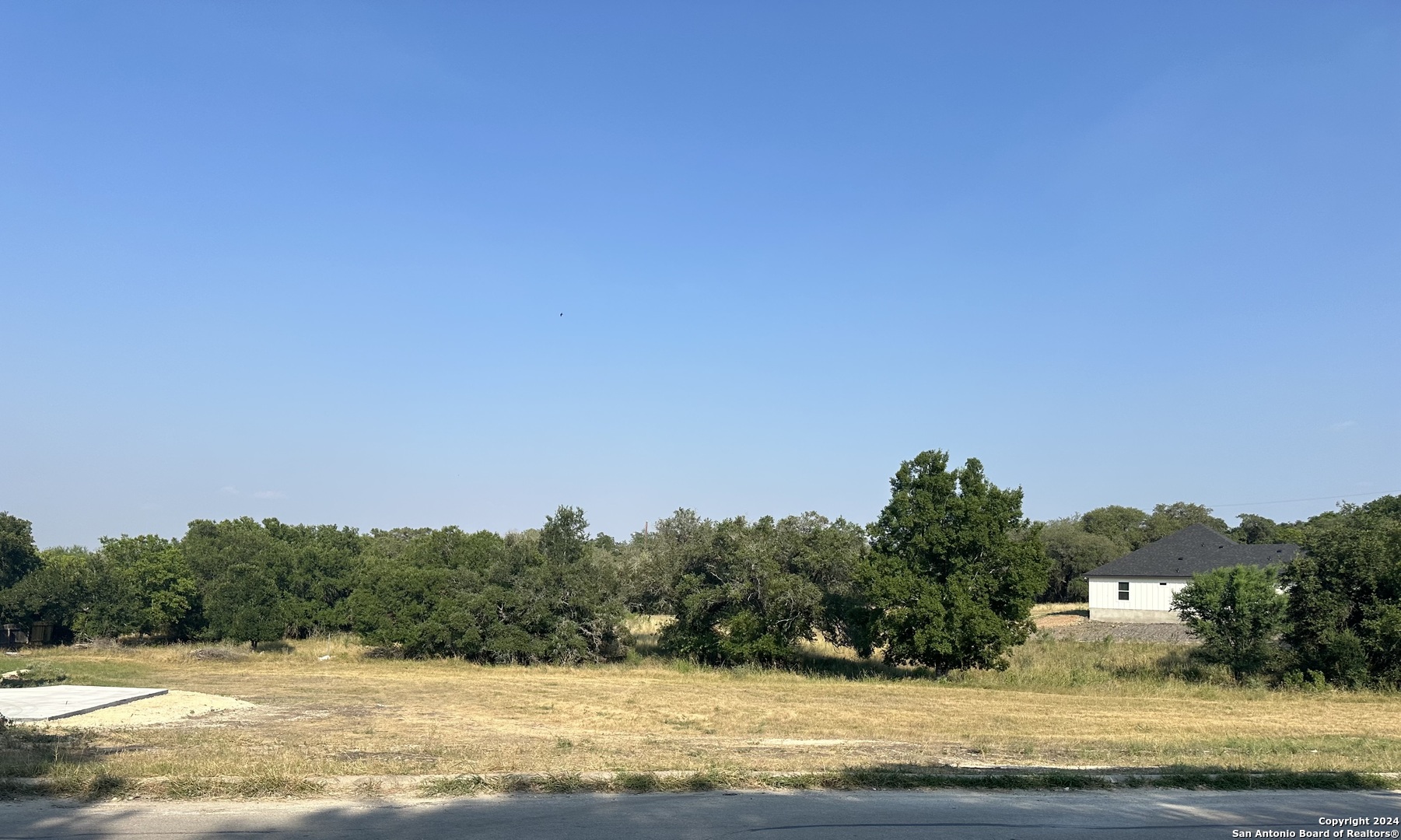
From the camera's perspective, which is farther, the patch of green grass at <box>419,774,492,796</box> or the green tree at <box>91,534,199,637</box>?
the green tree at <box>91,534,199,637</box>

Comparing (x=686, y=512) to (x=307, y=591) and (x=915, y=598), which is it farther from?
(x=307, y=591)

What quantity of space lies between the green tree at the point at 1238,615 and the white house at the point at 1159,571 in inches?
1028

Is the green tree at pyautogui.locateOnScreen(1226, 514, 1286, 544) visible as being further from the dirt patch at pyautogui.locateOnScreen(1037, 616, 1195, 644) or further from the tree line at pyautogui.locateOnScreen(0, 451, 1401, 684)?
the tree line at pyautogui.locateOnScreen(0, 451, 1401, 684)

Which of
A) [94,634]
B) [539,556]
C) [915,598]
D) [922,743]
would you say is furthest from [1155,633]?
[94,634]

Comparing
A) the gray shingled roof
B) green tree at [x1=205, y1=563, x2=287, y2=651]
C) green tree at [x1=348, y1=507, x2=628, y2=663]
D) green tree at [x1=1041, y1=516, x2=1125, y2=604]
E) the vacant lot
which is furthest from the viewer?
green tree at [x1=1041, y1=516, x2=1125, y2=604]

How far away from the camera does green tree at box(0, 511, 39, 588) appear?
157ft

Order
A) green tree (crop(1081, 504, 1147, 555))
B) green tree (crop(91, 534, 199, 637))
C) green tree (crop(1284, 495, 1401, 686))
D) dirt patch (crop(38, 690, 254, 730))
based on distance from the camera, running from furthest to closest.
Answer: green tree (crop(1081, 504, 1147, 555)), green tree (crop(91, 534, 199, 637)), green tree (crop(1284, 495, 1401, 686)), dirt patch (crop(38, 690, 254, 730))

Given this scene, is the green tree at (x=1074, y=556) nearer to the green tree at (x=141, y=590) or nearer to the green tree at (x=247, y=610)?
the green tree at (x=247, y=610)

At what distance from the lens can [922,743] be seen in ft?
49.8

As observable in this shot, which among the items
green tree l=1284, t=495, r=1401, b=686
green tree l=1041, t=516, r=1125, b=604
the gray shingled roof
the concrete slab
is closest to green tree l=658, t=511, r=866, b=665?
green tree l=1284, t=495, r=1401, b=686

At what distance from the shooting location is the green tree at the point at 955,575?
89.4 ft

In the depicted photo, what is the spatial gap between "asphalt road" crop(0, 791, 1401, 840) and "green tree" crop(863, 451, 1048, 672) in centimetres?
1734

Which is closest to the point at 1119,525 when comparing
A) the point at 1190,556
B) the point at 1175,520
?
the point at 1175,520

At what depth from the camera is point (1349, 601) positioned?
83.7 ft
